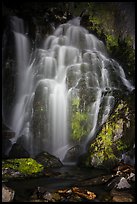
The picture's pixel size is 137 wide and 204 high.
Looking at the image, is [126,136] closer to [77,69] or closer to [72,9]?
[77,69]

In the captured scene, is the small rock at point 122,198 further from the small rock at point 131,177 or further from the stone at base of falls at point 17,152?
the stone at base of falls at point 17,152

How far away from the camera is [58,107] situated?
41.6 feet

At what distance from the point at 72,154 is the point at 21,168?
2.73m

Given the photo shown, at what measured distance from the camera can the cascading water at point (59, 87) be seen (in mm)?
12125

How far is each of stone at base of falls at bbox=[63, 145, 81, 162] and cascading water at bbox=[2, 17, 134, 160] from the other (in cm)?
41

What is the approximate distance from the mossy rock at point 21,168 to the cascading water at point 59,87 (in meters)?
2.24

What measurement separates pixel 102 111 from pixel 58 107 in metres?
2.21

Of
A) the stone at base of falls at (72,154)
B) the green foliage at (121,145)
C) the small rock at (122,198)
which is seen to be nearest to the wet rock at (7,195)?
the small rock at (122,198)

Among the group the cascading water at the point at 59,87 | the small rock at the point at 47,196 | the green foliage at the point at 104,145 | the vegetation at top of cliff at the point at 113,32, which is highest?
the vegetation at top of cliff at the point at 113,32

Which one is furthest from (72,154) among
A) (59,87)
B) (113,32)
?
(113,32)

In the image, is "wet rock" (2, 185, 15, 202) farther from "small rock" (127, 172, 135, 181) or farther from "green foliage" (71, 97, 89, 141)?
"green foliage" (71, 97, 89, 141)

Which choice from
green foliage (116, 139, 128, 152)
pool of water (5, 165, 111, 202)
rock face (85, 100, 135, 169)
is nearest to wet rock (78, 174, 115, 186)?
pool of water (5, 165, 111, 202)

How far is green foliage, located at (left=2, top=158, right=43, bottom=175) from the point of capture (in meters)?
8.85

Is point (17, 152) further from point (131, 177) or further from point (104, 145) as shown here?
Answer: point (131, 177)
